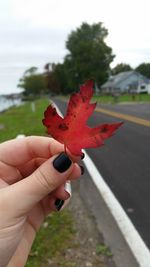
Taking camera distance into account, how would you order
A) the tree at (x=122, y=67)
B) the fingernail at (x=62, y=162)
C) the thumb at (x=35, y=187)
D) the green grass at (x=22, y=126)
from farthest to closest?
the tree at (x=122, y=67), the green grass at (x=22, y=126), the thumb at (x=35, y=187), the fingernail at (x=62, y=162)

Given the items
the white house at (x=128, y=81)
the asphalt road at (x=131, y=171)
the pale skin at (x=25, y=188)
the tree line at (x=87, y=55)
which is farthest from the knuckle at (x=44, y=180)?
the white house at (x=128, y=81)

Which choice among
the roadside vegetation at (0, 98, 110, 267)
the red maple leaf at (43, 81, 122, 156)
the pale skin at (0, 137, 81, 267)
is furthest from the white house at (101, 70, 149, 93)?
the red maple leaf at (43, 81, 122, 156)

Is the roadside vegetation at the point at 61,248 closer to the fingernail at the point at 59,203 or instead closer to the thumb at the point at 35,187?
the fingernail at the point at 59,203

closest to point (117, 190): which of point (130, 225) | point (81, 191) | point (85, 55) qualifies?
point (81, 191)

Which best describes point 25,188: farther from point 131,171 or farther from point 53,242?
point 131,171

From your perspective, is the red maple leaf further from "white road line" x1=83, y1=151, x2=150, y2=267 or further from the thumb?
"white road line" x1=83, y1=151, x2=150, y2=267

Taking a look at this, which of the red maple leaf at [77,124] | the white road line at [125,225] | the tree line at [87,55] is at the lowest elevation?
the tree line at [87,55]

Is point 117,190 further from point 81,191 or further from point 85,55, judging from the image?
point 85,55
